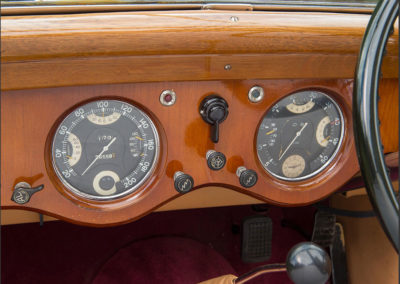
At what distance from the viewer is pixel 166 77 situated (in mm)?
1385

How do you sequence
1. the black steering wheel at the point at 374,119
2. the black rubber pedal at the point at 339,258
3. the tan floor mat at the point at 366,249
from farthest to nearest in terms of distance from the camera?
the black rubber pedal at the point at 339,258
the tan floor mat at the point at 366,249
the black steering wheel at the point at 374,119

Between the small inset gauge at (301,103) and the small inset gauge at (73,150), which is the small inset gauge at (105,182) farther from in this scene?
the small inset gauge at (301,103)

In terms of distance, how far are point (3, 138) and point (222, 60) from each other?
24.9 inches

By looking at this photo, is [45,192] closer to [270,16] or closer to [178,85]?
[178,85]

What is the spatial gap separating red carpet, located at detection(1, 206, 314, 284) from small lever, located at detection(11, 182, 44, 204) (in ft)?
2.86

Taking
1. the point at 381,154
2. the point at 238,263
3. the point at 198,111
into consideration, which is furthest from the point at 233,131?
the point at 238,263

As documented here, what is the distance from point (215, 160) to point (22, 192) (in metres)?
0.57

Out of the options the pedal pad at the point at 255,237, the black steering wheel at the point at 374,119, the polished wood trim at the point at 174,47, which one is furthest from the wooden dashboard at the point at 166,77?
the pedal pad at the point at 255,237

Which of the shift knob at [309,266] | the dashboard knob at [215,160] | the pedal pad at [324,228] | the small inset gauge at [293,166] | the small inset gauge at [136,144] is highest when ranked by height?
the small inset gauge at [136,144]

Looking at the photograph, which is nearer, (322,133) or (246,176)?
(246,176)

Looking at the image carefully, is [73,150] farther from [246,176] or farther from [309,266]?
[309,266]

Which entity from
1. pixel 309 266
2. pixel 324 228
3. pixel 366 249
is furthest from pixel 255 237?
pixel 309 266

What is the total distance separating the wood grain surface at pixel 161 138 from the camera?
4.42 ft

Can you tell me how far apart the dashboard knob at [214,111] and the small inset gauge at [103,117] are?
0.83 ft
